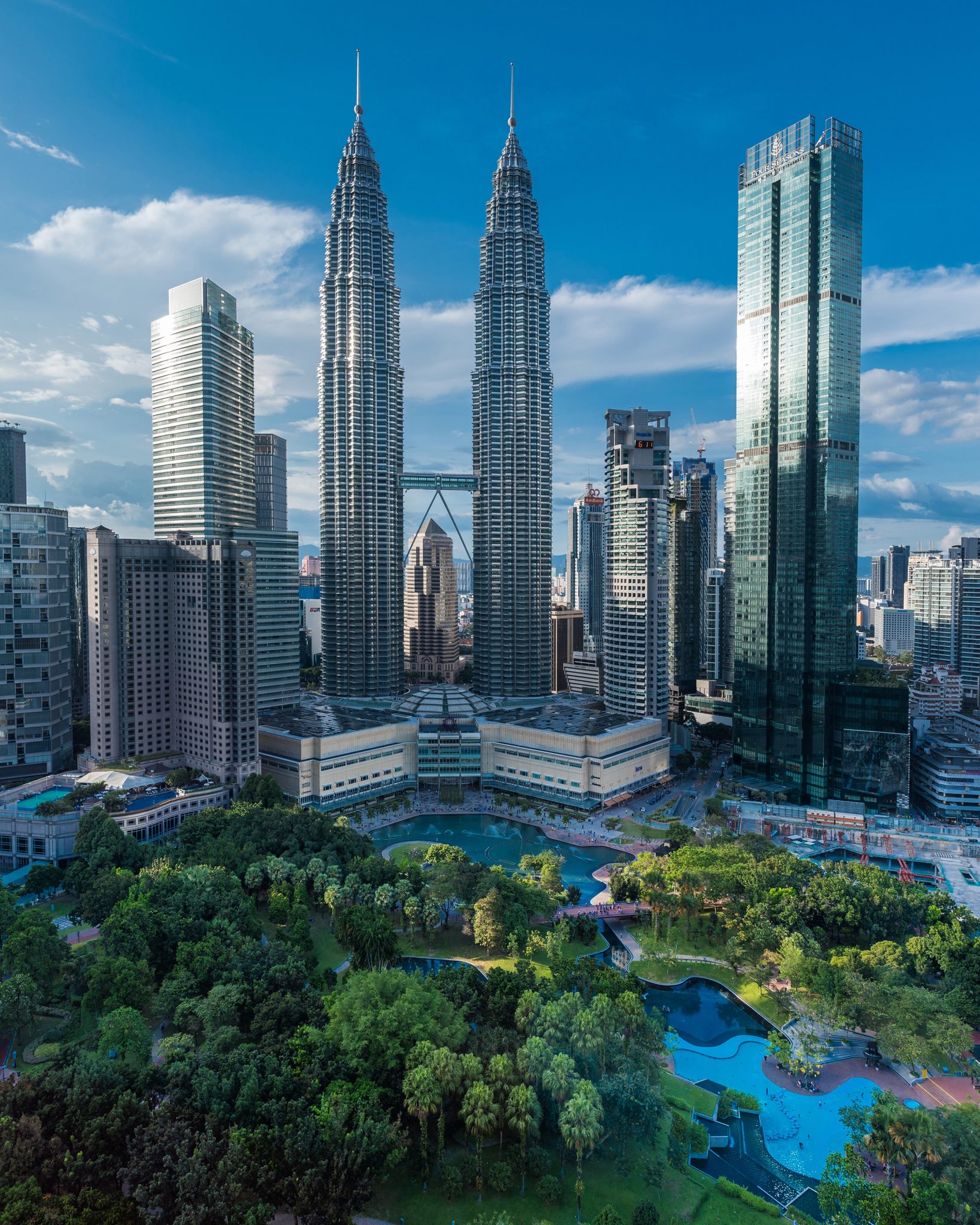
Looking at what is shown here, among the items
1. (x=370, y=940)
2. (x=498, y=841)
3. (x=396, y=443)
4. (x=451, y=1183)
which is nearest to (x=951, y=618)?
(x=396, y=443)

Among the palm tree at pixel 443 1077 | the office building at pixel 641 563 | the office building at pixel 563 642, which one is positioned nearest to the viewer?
the palm tree at pixel 443 1077

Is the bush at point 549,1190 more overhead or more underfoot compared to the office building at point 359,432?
more underfoot

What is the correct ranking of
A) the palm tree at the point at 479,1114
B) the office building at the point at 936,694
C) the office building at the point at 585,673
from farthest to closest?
1. the office building at the point at 585,673
2. the office building at the point at 936,694
3. the palm tree at the point at 479,1114

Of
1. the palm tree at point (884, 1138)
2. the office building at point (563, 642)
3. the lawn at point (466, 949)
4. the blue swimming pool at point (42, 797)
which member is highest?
the office building at point (563, 642)

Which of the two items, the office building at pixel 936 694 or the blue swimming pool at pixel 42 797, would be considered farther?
the office building at pixel 936 694

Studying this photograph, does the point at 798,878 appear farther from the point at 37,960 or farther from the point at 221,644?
the point at 221,644

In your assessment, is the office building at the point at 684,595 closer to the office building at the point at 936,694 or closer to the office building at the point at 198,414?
the office building at the point at 936,694

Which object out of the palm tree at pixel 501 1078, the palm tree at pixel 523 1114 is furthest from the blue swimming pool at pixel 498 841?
the palm tree at pixel 523 1114

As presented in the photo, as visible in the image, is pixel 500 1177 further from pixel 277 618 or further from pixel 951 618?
pixel 951 618
